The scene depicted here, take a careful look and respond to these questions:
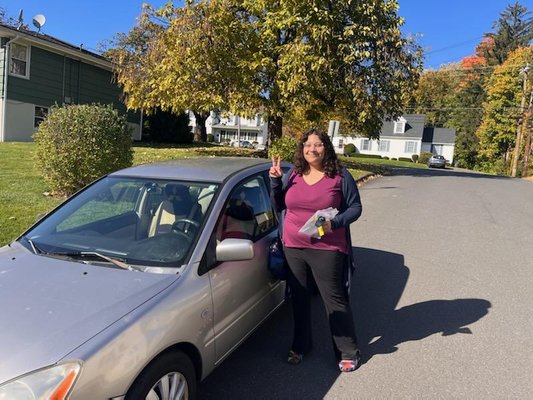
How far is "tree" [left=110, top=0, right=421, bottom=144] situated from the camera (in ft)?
55.9

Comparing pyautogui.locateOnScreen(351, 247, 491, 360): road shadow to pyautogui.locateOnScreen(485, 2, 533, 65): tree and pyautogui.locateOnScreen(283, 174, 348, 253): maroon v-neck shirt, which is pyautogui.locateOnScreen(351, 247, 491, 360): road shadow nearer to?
pyautogui.locateOnScreen(283, 174, 348, 253): maroon v-neck shirt

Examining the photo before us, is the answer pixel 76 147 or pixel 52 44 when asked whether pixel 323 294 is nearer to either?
pixel 76 147

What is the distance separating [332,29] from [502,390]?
1588 centimetres

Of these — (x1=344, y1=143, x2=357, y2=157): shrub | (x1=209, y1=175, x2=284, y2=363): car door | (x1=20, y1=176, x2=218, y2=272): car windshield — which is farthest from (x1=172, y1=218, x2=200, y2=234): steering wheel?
(x1=344, y1=143, x2=357, y2=157): shrub

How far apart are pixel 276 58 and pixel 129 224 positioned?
16.5m

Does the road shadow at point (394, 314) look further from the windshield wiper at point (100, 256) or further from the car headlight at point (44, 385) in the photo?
the car headlight at point (44, 385)

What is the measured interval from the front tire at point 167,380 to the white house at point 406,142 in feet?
205

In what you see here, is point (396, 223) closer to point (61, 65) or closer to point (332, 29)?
point (332, 29)

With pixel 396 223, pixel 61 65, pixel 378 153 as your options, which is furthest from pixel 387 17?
pixel 378 153

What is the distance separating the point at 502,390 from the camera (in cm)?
336

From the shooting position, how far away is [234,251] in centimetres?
300

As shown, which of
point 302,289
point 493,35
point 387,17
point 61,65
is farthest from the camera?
point 493,35

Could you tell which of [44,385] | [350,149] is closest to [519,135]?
[350,149]

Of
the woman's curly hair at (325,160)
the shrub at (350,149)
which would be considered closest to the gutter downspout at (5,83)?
the woman's curly hair at (325,160)
